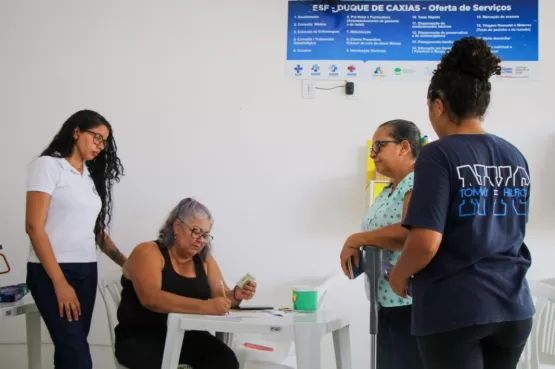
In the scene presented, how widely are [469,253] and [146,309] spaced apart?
146cm

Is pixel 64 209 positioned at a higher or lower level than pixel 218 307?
higher

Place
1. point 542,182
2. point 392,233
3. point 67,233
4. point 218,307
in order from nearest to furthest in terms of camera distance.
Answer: point 392,233 < point 218,307 < point 67,233 < point 542,182

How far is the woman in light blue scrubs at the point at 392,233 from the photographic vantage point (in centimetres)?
181

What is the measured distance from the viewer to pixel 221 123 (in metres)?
3.49

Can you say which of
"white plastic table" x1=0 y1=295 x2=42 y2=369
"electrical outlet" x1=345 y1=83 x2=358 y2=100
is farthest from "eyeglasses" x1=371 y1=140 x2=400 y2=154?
"white plastic table" x1=0 y1=295 x2=42 y2=369

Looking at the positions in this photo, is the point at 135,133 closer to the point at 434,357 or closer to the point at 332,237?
the point at 332,237

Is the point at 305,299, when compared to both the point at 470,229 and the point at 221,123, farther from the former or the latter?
the point at 221,123

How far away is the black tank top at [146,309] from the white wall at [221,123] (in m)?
0.92

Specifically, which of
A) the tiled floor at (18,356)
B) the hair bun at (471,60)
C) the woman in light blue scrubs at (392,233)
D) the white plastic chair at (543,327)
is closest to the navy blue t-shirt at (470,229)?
the hair bun at (471,60)

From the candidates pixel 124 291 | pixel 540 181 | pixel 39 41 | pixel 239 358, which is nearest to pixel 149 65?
pixel 39 41

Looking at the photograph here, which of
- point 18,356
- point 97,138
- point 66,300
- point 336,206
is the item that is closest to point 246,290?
point 66,300

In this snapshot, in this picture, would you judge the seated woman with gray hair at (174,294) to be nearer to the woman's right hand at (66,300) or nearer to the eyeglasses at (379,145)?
the woman's right hand at (66,300)

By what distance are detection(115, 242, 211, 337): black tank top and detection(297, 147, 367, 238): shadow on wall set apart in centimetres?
104

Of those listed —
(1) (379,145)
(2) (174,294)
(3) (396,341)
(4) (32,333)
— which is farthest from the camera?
(4) (32,333)
